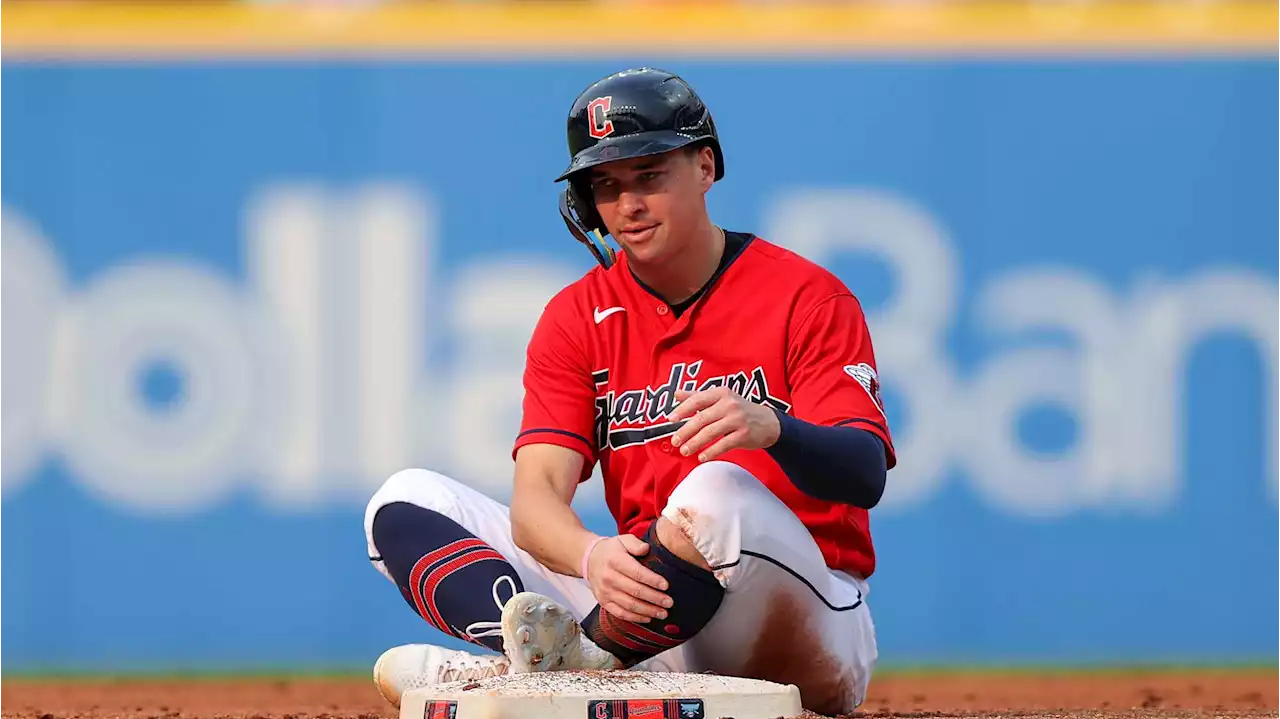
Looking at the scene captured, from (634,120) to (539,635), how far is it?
0.89 meters

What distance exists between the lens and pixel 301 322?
227 inches

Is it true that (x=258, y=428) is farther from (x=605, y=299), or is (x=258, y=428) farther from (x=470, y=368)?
(x=605, y=299)

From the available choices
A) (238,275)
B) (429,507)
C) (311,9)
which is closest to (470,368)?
(238,275)

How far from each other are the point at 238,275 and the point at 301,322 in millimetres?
300

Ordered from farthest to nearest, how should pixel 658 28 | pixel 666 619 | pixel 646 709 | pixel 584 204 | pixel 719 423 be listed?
pixel 658 28 → pixel 584 204 → pixel 666 619 → pixel 646 709 → pixel 719 423

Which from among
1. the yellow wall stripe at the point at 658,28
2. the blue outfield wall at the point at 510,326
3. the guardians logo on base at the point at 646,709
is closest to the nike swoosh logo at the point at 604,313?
the guardians logo on base at the point at 646,709

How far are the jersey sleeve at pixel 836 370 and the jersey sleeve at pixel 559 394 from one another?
38 cm

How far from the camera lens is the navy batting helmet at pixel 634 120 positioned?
2.69 metres

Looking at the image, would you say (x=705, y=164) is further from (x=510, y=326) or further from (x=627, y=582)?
(x=510, y=326)

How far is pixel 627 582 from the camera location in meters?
2.46

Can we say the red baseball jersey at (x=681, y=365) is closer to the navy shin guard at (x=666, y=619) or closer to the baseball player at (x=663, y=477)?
the baseball player at (x=663, y=477)

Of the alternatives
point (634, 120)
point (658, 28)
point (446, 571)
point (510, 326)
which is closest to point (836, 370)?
point (634, 120)

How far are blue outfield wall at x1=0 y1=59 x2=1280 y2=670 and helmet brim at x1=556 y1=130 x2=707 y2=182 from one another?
307 cm

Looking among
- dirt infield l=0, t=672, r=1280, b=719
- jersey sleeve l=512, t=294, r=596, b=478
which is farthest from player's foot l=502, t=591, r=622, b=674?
dirt infield l=0, t=672, r=1280, b=719
